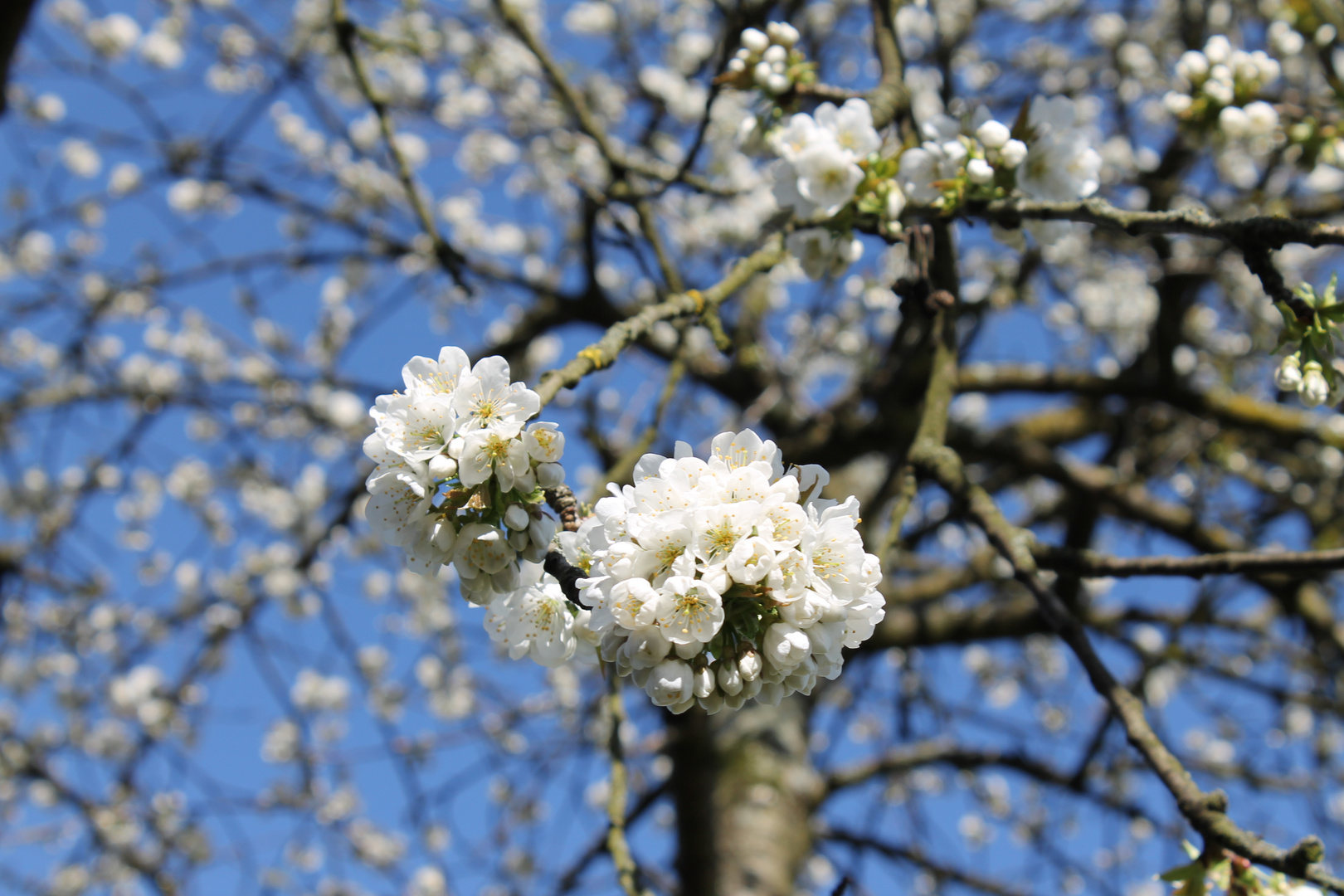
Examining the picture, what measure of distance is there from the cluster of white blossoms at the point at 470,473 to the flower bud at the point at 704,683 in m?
0.25

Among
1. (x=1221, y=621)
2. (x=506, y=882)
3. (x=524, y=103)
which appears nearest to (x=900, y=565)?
(x=1221, y=621)

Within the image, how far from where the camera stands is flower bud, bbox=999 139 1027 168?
175cm

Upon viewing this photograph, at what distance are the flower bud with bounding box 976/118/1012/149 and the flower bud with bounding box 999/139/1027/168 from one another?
1 cm

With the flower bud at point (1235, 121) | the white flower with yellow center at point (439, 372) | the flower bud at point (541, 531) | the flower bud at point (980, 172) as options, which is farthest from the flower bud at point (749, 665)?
the flower bud at point (1235, 121)

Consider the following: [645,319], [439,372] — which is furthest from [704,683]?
[645,319]

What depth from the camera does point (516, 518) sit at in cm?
116

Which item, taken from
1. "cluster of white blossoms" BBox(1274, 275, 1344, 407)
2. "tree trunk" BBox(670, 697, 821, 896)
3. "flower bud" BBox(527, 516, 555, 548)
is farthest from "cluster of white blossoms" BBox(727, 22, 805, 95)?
"tree trunk" BBox(670, 697, 821, 896)

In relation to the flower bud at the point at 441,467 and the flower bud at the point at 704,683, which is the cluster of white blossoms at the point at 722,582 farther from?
the flower bud at the point at 441,467

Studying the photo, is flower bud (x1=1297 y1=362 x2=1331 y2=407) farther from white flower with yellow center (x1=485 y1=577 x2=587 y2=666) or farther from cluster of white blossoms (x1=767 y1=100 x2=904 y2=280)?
white flower with yellow center (x1=485 y1=577 x2=587 y2=666)

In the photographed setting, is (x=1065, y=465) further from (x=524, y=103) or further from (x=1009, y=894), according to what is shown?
(x=524, y=103)

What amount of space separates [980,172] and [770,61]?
0.69 metres

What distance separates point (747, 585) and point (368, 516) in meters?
0.52

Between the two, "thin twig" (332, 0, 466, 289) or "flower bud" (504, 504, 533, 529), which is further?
"thin twig" (332, 0, 466, 289)

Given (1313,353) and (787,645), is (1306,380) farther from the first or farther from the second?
(787,645)
